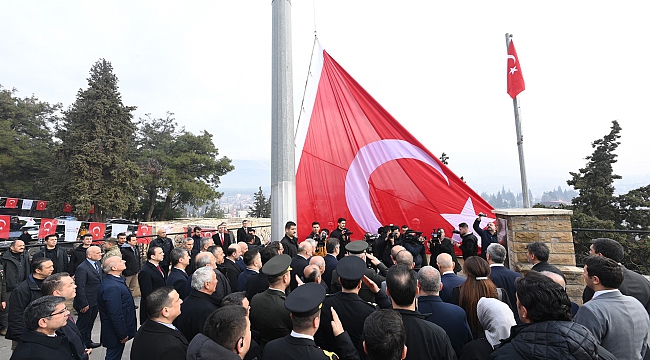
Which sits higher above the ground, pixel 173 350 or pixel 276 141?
pixel 276 141

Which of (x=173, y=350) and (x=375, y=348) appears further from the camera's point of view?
(x=173, y=350)

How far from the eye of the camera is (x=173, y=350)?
244 centimetres

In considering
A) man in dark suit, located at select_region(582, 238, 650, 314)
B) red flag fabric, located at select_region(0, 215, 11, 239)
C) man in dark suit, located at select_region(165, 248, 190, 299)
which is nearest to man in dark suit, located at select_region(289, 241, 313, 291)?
man in dark suit, located at select_region(165, 248, 190, 299)

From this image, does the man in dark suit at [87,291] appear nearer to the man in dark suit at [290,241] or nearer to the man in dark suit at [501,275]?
the man in dark suit at [290,241]

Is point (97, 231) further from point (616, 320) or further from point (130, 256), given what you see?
point (616, 320)

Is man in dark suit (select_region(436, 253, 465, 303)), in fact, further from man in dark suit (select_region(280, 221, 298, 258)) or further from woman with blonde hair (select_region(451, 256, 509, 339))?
man in dark suit (select_region(280, 221, 298, 258))

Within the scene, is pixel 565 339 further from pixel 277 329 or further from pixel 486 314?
pixel 277 329

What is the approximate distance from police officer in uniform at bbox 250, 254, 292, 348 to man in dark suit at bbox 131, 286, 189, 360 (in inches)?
24.0

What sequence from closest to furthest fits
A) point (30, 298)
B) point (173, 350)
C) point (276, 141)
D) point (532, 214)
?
point (173, 350)
point (30, 298)
point (532, 214)
point (276, 141)

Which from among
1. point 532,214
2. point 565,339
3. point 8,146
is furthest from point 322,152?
point 8,146

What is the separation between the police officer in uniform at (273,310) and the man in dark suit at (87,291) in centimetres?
364

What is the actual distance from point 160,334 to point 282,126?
4124mm

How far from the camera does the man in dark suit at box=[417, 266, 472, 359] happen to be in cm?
251

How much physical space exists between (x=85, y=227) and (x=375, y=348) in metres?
23.6
